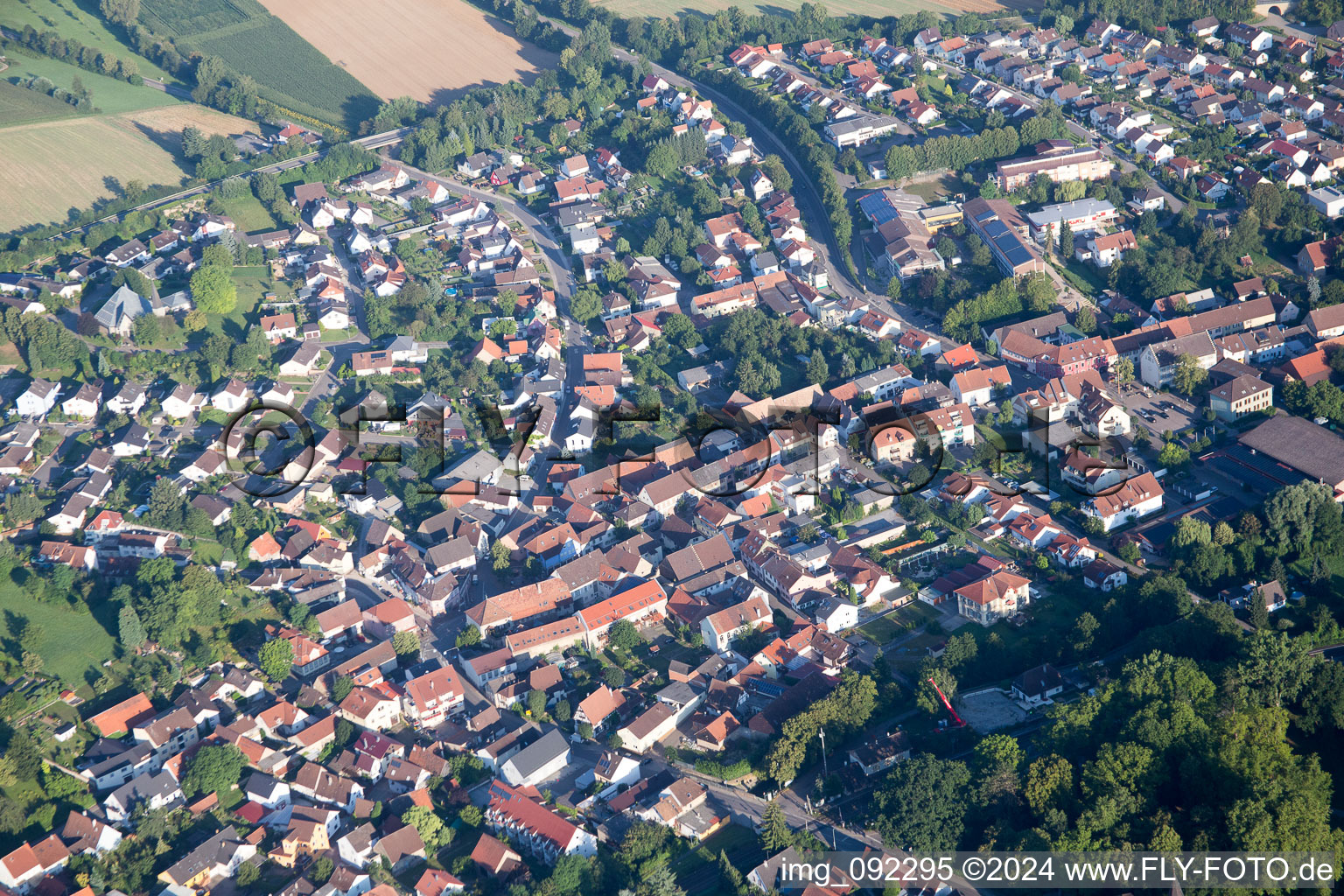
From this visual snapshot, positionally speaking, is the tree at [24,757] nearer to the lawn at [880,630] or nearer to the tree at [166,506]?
the tree at [166,506]

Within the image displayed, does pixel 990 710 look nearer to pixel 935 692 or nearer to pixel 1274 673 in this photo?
pixel 935 692

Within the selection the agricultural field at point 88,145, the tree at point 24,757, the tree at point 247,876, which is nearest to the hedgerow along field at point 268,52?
the agricultural field at point 88,145

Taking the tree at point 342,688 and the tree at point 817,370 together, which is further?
the tree at point 817,370

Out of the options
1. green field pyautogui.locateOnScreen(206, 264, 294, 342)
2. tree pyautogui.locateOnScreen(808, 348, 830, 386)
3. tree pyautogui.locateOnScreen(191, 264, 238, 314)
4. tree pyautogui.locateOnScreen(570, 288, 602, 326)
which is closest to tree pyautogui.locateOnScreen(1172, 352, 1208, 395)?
tree pyautogui.locateOnScreen(808, 348, 830, 386)

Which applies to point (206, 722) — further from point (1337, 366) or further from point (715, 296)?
point (1337, 366)

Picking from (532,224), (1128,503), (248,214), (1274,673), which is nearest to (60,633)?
(248,214)

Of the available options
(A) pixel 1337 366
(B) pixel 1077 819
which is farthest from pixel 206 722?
(A) pixel 1337 366
